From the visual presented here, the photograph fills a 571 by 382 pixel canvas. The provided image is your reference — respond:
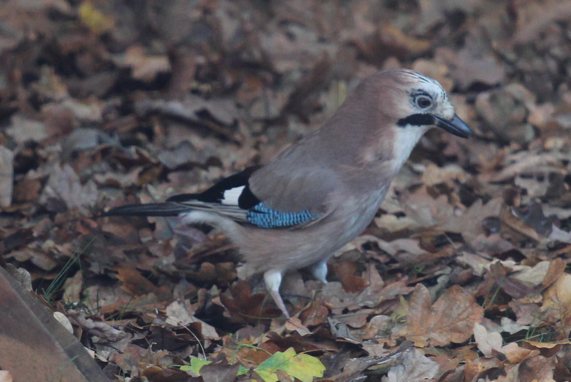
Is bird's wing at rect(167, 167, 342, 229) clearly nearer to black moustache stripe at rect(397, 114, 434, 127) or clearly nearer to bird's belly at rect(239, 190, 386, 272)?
bird's belly at rect(239, 190, 386, 272)

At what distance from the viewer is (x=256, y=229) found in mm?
4492

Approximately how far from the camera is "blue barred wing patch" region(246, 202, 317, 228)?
436cm

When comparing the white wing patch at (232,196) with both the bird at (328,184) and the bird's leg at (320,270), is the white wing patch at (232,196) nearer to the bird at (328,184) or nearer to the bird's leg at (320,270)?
the bird at (328,184)

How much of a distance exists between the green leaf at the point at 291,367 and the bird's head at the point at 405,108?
108 centimetres

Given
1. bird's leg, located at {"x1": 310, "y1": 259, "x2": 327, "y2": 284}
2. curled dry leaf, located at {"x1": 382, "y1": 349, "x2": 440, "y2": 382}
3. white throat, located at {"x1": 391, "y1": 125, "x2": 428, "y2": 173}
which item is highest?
white throat, located at {"x1": 391, "y1": 125, "x2": 428, "y2": 173}

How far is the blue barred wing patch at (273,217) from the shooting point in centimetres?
436

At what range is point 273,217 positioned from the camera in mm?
4449

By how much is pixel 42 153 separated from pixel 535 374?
3004mm

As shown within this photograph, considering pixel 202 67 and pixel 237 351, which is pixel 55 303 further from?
pixel 202 67

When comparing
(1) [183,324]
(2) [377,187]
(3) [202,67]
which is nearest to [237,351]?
(1) [183,324]

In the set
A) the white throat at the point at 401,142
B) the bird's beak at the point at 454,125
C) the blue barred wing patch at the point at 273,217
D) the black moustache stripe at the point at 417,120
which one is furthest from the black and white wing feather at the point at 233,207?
the bird's beak at the point at 454,125

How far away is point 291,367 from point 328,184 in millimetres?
1062

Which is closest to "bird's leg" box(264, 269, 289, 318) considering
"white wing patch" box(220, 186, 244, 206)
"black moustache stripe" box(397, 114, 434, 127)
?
"white wing patch" box(220, 186, 244, 206)

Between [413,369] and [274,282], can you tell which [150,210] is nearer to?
[274,282]
